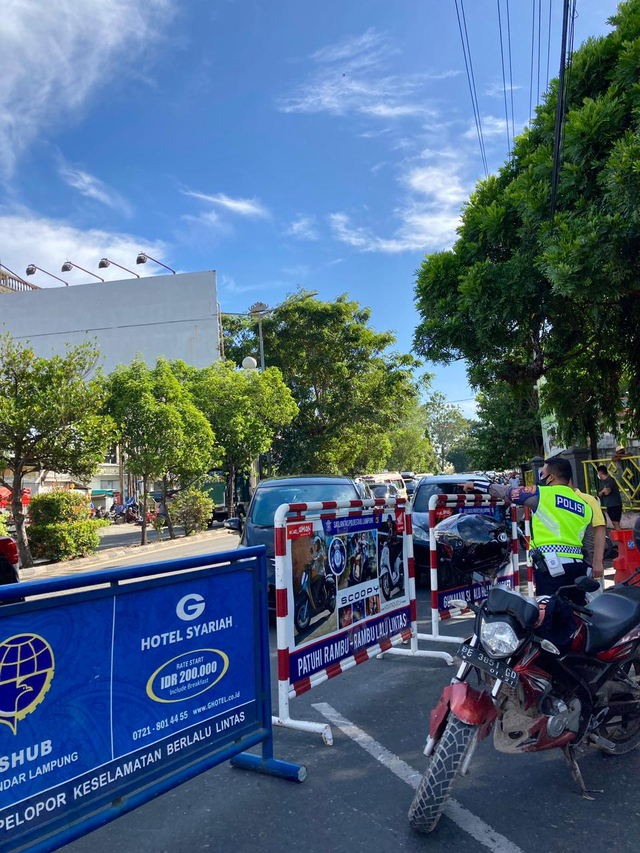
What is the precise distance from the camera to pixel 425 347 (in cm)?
975

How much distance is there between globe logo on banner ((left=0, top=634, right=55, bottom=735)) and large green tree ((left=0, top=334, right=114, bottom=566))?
43.3 feet

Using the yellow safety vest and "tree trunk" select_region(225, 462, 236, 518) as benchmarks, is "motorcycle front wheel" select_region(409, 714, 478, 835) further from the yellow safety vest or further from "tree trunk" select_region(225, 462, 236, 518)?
"tree trunk" select_region(225, 462, 236, 518)

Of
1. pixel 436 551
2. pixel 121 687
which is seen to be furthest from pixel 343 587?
pixel 121 687

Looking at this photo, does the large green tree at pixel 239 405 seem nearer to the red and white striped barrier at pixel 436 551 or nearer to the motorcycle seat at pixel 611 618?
the red and white striped barrier at pixel 436 551

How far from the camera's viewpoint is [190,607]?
328 cm

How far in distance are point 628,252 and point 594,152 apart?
4.57 ft

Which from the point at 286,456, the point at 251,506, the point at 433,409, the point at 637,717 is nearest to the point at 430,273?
Answer: the point at 251,506

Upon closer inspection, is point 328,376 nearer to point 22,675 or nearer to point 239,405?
point 239,405

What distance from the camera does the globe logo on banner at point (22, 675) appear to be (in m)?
2.46

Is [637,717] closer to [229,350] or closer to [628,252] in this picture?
[628,252]

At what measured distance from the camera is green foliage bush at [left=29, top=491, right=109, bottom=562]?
16516 millimetres

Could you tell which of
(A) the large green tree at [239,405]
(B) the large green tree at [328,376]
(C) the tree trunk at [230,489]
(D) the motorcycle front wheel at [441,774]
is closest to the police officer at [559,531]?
(D) the motorcycle front wheel at [441,774]

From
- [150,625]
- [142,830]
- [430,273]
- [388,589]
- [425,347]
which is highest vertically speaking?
[430,273]

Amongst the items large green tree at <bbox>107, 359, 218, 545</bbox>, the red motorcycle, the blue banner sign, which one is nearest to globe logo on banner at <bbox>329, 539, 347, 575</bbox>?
the blue banner sign
